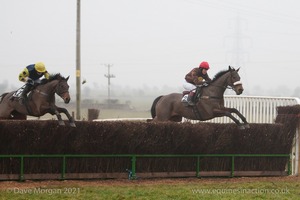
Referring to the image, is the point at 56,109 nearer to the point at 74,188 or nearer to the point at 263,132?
the point at 74,188

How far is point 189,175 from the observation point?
10.7m

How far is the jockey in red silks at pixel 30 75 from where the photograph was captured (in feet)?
39.9

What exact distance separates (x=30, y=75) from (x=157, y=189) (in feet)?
15.4

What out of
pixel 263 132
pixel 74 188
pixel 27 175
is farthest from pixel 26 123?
pixel 263 132

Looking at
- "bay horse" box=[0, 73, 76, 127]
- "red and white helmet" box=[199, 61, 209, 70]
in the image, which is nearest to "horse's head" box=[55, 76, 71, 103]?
"bay horse" box=[0, 73, 76, 127]

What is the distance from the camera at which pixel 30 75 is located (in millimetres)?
12367

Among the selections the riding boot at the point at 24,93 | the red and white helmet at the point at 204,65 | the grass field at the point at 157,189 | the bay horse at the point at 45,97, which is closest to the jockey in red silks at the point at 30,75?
the riding boot at the point at 24,93

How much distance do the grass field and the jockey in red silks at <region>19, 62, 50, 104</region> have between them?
10.3 feet

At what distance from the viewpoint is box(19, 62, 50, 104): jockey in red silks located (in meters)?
12.2

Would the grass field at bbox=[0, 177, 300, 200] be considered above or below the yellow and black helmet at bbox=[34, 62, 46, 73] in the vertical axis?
below

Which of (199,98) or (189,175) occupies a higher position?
(199,98)

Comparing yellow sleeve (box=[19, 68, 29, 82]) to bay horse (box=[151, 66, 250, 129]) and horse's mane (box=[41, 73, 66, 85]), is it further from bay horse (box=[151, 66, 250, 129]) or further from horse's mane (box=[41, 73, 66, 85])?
bay horse (box=[151, 66, 250, 129])

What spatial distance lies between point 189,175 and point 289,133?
2335 millimetres

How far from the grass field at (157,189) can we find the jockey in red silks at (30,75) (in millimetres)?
3155
